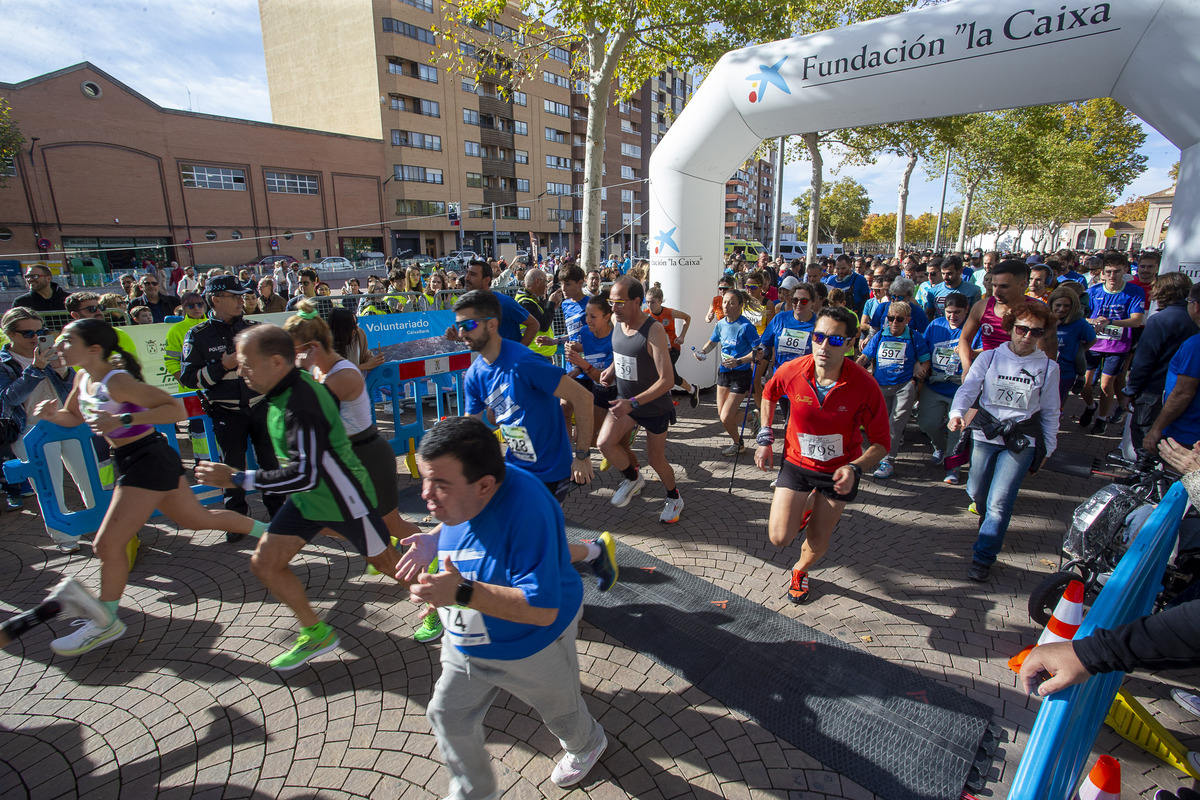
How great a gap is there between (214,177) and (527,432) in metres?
44.5

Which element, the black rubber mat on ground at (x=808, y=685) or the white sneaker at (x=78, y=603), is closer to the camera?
the black rubber mat on ground at (x=808, y=685)

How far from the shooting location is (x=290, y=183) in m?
40.8

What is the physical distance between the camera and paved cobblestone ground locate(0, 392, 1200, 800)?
257 cm

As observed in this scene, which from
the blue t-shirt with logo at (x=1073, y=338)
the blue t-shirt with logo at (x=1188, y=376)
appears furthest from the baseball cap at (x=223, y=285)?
the blue t-shirt with logo at (x=1073, y=338)

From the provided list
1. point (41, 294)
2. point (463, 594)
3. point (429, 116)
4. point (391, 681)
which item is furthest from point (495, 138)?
point (463, 594)

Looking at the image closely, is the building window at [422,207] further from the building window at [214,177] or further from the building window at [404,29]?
the building window at [404,29]

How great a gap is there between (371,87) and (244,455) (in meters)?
47.2

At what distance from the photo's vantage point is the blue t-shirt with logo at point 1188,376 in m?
3.71

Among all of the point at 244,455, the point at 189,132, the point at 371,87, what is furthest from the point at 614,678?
the point at 371,87

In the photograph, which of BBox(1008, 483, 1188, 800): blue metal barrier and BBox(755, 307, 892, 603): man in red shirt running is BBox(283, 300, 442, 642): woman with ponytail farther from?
BBox(1008, 483, 1188, 800): blue metal barrier

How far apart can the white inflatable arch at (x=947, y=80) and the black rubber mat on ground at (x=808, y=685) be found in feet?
18.4

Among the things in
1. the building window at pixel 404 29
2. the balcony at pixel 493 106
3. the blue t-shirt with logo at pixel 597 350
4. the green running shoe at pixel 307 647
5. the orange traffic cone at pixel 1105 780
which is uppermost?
the building window at pixel 404 29

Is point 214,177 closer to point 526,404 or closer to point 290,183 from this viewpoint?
point 290,183

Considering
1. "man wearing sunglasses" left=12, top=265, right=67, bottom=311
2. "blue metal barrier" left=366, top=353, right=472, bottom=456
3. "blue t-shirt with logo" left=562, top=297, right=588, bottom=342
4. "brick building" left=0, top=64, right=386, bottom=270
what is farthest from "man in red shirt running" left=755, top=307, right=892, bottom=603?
"brick building" left=0, top=64, right=386, bottom=270
